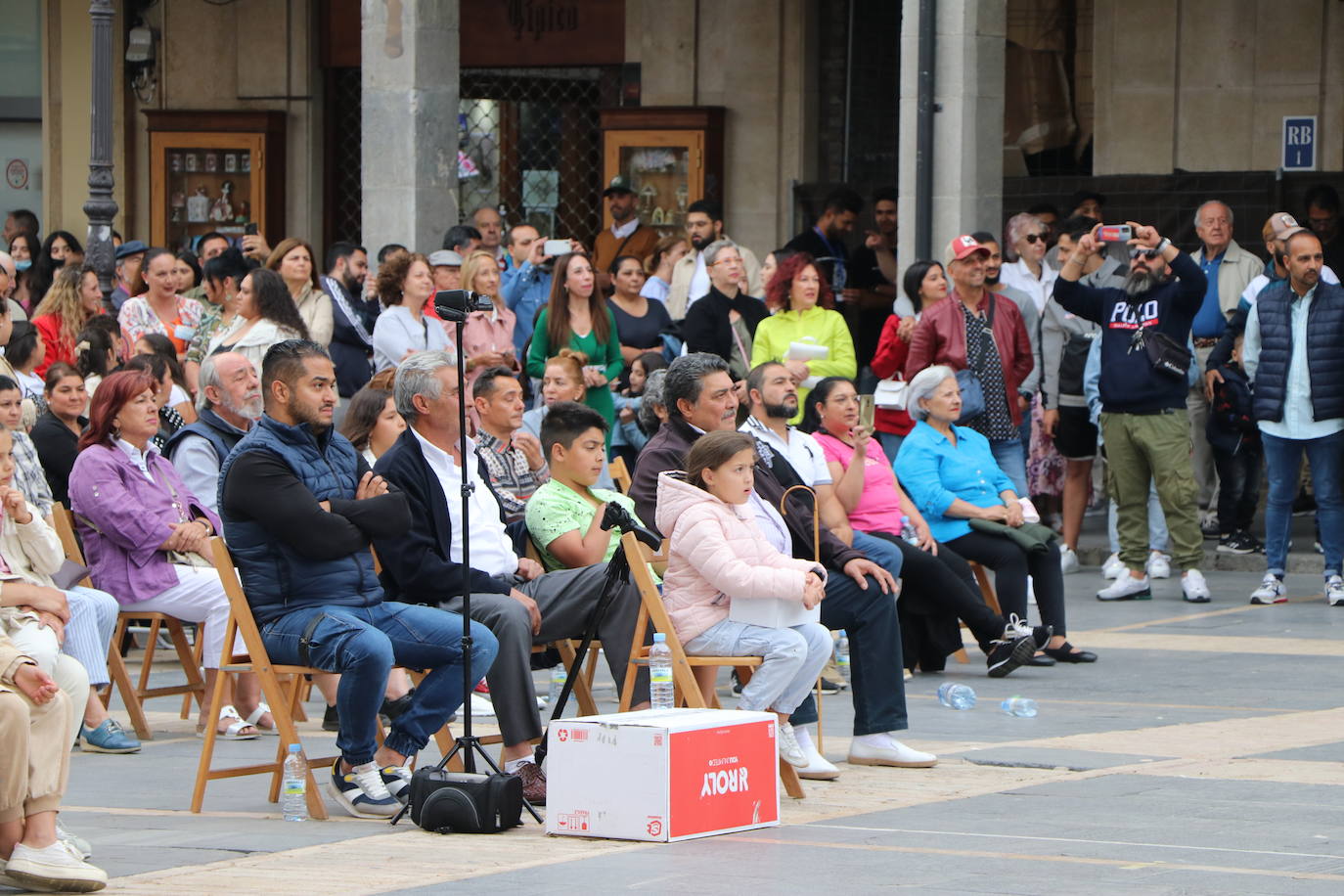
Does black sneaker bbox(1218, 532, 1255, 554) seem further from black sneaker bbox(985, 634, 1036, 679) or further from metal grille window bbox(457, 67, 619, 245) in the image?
metal grille window bbox(457, 67, 619, 245)

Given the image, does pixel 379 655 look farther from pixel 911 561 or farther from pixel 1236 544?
pixel 1236 544

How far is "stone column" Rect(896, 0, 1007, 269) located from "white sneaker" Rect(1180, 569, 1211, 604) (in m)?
3.56

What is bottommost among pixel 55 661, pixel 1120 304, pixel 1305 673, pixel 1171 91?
pixel 1305 673

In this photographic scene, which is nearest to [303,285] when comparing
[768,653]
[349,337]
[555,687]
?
[349,337]

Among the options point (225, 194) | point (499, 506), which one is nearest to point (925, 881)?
point (499, 506)

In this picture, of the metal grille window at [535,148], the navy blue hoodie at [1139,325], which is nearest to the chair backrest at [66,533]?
the navy blue hoodie at [1139,325]

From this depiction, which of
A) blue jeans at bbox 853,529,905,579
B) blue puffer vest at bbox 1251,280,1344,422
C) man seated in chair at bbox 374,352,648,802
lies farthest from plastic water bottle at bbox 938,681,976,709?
blue puffer vest at bbox 1251,280,1344,422

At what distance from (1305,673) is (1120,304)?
→ 10.2 feet

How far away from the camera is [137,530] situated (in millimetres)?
9516

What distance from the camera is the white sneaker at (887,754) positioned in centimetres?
851

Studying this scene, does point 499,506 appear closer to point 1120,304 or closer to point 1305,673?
point 1305,673

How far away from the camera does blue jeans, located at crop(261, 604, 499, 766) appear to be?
25.0ft

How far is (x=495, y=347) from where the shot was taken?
13.9 meters

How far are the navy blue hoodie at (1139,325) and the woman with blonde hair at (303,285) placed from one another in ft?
14.4
